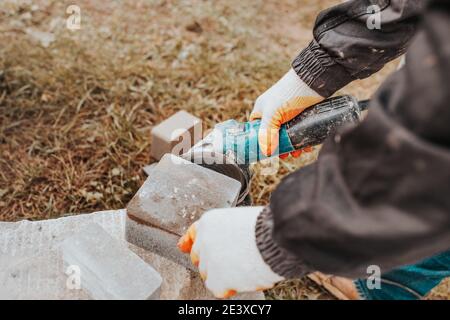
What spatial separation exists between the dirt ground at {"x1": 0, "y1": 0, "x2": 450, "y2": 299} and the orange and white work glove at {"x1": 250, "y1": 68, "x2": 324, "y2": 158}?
70cm

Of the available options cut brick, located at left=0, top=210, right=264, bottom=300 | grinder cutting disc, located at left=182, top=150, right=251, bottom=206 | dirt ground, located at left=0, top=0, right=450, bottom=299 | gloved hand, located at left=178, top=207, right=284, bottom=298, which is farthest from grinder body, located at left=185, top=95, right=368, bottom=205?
dirt ground, located at left=0, top=0, right=450, bottom=299

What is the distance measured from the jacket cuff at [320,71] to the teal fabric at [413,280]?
0.81 metres

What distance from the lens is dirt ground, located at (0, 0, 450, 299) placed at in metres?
A: 2.47

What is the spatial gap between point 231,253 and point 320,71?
0.88 metres

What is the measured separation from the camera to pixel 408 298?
208cm

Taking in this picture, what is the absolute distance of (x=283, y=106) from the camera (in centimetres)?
191

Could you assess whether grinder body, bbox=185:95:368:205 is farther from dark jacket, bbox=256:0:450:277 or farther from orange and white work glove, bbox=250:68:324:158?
dark jacket, bbox=256:0:450:277

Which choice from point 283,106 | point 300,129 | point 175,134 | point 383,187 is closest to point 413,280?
point 300,129

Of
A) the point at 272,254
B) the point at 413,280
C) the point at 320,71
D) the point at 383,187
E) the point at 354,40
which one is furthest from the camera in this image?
the point at 413,280

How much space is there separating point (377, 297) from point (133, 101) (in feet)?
5.90

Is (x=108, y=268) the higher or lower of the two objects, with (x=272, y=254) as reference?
lower

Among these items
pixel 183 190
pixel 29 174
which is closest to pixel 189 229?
pixel 183 190

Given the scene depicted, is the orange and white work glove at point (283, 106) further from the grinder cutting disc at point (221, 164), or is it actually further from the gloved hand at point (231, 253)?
the gloved hand at point (231, 253)

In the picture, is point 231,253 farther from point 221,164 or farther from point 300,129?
point 300,129
